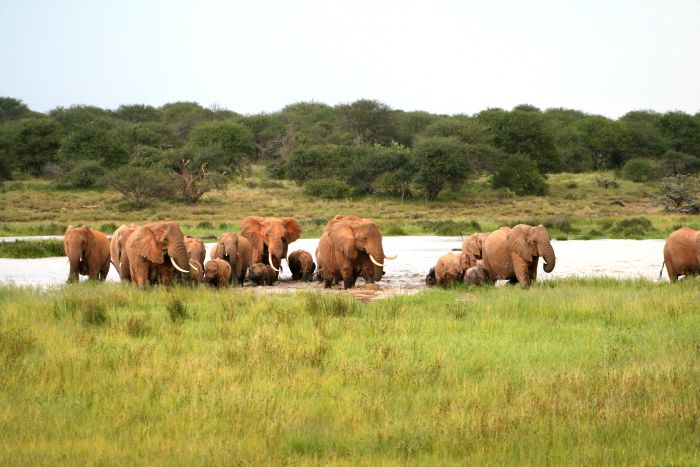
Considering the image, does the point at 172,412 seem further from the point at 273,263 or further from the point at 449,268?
the point at 273,263

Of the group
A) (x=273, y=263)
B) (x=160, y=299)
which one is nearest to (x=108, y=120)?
A: (x=273, y=263)

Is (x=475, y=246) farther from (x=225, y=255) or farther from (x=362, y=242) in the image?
(x=225, y=255)

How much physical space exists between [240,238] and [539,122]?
168 feet

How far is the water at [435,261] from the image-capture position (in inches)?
780

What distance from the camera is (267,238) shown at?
2111 centimetres

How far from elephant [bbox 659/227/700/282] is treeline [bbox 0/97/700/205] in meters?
34.6

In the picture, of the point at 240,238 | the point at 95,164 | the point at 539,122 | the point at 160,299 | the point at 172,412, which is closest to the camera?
the point at 172,412

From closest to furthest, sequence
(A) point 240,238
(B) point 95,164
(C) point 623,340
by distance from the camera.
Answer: (C) point 623,340 < (A) point 240,238 < (B) point 95,164

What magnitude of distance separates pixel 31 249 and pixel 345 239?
13428mm

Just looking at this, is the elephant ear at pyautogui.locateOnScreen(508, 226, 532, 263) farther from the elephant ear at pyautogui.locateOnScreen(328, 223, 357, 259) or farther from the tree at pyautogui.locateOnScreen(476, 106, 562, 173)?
the tree at pyautogui.locateOnScreen(476, 106, 562, 173)

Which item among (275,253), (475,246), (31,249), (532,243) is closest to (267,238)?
(275,253)

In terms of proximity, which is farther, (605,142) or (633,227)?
(605,142)

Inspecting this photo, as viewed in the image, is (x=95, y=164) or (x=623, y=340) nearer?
(x=623, y=340)

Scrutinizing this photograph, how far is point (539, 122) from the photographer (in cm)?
6750
